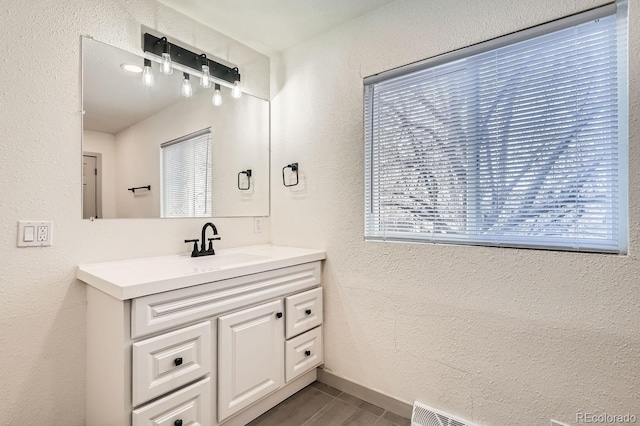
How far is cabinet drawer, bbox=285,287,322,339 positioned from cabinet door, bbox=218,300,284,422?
6 centimetres

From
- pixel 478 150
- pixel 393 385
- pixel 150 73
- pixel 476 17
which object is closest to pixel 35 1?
pixel 150 73

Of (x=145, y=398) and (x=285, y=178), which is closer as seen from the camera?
(x=145, y=398)

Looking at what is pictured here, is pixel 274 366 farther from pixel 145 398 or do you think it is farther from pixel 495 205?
pixel 495 205

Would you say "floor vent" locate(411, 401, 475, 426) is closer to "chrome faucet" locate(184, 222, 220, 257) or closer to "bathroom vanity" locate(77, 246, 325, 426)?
"bathroom vanity" locate(77, 246, 325, 426)

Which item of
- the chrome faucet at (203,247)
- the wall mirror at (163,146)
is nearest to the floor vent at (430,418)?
the chrome faucet at (203,247)

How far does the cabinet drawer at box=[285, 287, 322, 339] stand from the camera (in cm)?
185

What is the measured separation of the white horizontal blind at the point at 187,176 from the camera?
6.22 ft

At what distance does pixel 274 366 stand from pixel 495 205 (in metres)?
1.44

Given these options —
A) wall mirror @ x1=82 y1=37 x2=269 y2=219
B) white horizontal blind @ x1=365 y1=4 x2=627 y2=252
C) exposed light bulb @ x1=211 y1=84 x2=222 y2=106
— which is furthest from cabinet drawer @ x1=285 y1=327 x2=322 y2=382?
exposed light bulb @ x1=211 y1=84 x2=222 y2=106

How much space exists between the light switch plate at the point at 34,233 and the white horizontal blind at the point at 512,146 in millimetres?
1651

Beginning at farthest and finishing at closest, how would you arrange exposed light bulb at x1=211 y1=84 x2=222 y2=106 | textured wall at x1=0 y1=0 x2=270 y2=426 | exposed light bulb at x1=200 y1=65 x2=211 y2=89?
exposed light bulb at x1=211 y1=84 x2=222 y2=106 → exposed light bulb at x1=200 y1=65 x2=211 y2=89 → textured wall at x1=0 y1=0 x2=270 y2=426

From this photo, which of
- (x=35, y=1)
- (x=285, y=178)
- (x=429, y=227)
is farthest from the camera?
(x=285, y=178)

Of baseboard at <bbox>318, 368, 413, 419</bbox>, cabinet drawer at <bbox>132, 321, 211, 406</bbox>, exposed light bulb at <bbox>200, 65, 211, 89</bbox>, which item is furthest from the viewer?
exposed light bulb at <bbox>200, 65, 211, 89</bbox>

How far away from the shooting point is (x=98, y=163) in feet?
5.33
